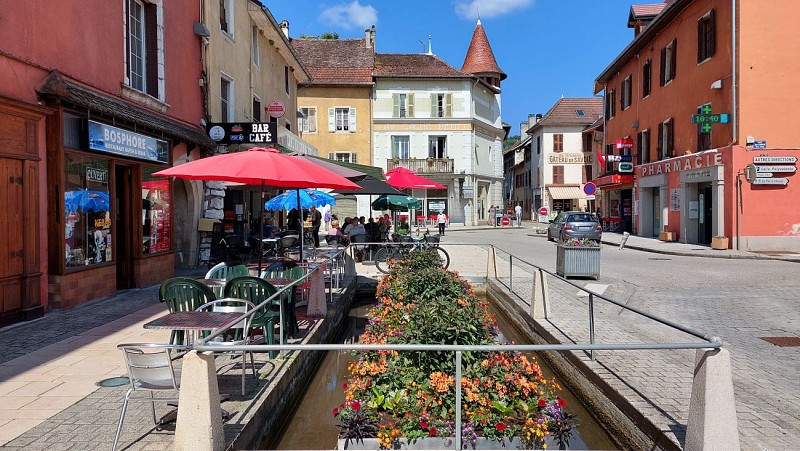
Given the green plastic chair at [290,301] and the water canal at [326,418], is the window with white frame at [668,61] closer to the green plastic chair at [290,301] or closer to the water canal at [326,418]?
the water canal at [326,418]

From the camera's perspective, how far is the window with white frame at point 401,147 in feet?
141

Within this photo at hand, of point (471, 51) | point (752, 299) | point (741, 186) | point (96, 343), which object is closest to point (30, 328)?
point (96, 343)

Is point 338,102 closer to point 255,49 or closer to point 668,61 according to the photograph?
point 255,49

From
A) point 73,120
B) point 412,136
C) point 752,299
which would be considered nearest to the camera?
point 73,120

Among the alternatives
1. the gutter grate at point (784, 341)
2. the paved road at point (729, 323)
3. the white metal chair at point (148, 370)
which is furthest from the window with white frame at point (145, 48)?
the gutter grate at point (784, 341)

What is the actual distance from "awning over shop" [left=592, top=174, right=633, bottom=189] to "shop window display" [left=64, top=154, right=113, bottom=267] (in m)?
26.6

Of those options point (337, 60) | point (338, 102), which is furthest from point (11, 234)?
point (337, 60)

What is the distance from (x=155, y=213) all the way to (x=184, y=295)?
7139mm

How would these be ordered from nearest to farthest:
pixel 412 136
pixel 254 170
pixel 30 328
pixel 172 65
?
pixel 254 170
pixel 30 328
pixel 172 65
pixel 412 136

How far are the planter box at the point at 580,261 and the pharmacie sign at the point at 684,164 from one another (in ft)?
35.8

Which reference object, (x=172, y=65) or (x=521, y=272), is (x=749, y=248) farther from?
(x=172, y=65)

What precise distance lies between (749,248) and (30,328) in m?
20.7

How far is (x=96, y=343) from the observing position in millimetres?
6887

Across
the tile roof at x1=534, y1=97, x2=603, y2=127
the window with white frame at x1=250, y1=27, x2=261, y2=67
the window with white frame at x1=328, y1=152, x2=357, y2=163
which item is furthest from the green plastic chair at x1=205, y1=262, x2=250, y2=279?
the tile roof at x1=534, y1=97, x2=603, y2=127
